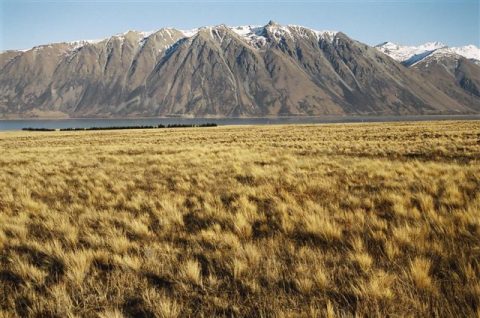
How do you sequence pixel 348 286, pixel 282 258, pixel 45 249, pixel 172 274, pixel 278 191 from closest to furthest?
pixel 348 286 → pixel 172 274 → pixel 282 258 → pixel 45 249 → pixel 278 191

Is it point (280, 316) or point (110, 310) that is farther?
point (110, 310)

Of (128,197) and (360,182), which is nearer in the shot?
(128,197)

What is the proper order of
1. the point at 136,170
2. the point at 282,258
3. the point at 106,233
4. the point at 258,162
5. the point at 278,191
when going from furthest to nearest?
1. the point at 258,162
2. the point at 136,170
3. the point at 278,191
4. the point at 106,233
5. the point at 282,258

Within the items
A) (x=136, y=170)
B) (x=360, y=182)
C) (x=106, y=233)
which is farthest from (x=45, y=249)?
(x=136, y=170)

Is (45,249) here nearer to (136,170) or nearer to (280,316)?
(280,316)

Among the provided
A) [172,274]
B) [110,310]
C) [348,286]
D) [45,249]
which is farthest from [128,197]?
[348,286]

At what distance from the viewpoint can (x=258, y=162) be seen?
19359 mm

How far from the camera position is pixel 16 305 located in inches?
164

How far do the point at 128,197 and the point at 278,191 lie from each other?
437cm

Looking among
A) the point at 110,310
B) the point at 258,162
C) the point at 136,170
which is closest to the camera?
the point at 110,310

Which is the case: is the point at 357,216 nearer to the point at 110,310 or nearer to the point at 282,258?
the point at 282,258

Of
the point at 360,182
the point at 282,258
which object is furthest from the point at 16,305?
the point at 360,182

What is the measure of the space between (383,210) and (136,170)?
12.2 m

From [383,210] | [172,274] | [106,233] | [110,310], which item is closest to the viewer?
[110,310]
